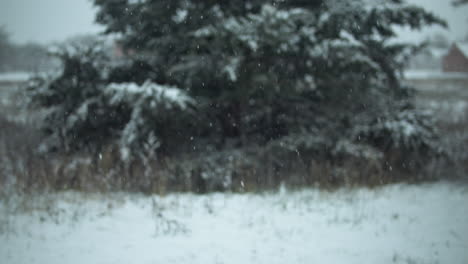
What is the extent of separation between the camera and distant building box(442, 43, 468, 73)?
9.47 meters

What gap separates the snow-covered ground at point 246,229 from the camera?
3068mm

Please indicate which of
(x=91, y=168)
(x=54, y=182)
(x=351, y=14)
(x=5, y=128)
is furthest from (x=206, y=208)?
(x=5, y=128)

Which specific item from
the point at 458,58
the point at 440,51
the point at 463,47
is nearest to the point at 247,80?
the point at 463,47

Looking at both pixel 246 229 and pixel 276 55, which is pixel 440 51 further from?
pixel 246 229

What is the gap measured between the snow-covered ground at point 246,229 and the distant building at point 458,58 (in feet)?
22.6

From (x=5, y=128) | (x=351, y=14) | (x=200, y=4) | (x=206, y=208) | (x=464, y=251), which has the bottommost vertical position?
(x=464, y=251)

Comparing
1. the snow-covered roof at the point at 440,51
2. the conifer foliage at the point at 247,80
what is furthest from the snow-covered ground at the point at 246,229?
the snow-covered roof at the point at 440,51

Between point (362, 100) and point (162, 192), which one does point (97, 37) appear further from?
point (362, 100)

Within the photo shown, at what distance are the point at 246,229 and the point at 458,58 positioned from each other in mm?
10991

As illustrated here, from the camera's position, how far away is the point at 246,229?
3.63m

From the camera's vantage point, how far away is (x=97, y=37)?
600cm

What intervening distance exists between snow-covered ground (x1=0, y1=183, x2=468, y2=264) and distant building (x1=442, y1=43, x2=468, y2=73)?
690 centimetres

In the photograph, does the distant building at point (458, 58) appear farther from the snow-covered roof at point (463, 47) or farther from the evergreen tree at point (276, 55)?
the evergreen tree at point (276, 55)

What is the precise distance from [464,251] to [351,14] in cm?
370
